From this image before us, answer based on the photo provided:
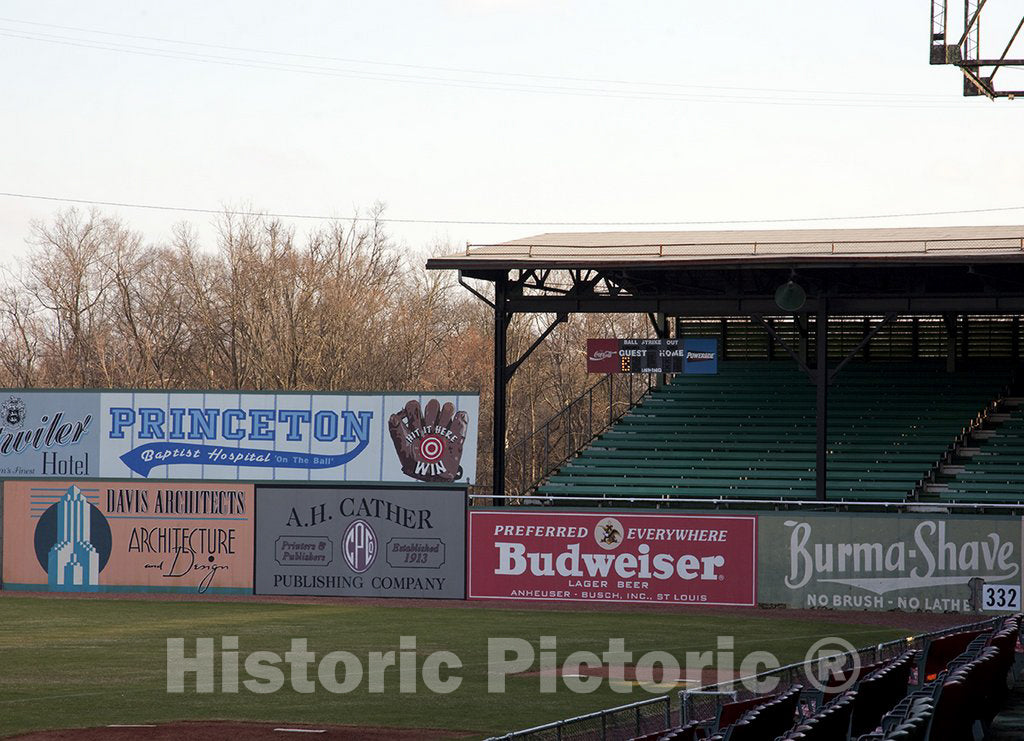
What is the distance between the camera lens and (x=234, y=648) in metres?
24.5

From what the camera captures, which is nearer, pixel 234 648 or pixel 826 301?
pixel 234 648

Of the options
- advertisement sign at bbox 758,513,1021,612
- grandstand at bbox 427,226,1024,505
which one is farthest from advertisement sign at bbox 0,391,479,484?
advertisement sign at bbox 758,513,1021,612

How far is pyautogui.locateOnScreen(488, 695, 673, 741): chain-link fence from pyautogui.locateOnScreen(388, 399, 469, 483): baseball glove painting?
69.4ft

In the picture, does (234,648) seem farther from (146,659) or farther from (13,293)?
(13,293)

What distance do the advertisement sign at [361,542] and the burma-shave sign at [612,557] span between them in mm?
740

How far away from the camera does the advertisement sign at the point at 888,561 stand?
31.0 metres

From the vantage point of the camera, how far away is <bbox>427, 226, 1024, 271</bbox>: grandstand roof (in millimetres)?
33438

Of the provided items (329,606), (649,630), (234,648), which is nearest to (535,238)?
(329,606)

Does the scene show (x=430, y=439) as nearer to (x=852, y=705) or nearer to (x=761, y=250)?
(x=761, y=250)

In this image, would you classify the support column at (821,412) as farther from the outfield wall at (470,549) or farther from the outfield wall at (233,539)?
the outfield wall at (233,539)

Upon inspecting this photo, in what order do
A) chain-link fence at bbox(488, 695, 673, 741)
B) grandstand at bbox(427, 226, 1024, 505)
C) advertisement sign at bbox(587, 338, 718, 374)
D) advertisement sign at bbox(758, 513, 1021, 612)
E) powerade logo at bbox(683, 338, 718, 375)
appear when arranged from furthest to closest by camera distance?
advertisement sign at bbox(587, 338, 718, 374) → powerade logo at bbox(683, 338, 718, 375) → grandstand at bbox(427, 226, 1024, 505) → advertisement sign at bbox(758, 513, 1021, 612) → chain-link fence at bbox(488, 695, 673, 741)

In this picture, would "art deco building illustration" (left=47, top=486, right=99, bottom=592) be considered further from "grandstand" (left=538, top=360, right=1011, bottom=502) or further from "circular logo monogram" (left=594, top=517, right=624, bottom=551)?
"circular logo monogram" (left=594, top=517, right=624, bottom=551)

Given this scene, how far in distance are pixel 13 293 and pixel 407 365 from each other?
67.1ft

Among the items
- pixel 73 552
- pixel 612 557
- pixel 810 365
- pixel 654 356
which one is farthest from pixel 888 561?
pixel 73 552
